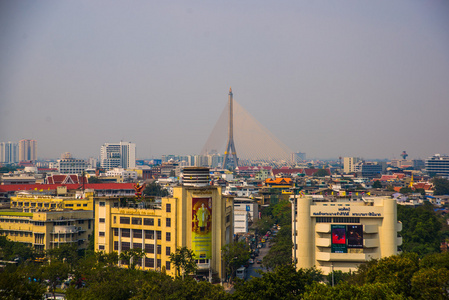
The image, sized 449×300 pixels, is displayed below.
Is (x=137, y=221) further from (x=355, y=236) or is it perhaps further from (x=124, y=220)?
(x=355, y=236)

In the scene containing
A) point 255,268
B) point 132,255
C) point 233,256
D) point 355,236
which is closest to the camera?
point 355,236

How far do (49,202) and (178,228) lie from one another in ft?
59.9

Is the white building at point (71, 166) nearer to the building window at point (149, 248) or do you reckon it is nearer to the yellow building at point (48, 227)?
the yellow building at point (48, 227)

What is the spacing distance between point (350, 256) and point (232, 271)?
6210 mm

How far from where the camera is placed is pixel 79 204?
43.2 metres

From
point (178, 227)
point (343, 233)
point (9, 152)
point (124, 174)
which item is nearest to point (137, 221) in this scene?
point (178, 227)

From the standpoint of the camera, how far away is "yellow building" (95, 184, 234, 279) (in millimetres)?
29406

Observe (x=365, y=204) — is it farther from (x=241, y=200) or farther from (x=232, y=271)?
(x=241, y=200)

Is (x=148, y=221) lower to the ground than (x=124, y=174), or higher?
lower

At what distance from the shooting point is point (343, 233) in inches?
1103

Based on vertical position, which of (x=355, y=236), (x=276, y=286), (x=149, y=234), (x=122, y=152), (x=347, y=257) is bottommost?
(x=347, y=257)

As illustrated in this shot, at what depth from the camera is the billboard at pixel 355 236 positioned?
27891mm

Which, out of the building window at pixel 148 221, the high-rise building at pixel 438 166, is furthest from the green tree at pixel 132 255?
the high-rise building at pixel 438 166

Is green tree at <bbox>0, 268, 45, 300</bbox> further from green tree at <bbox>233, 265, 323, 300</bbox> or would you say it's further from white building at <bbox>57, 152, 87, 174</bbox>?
white building at <bbox>57, 152, 87, 174</bbox>
